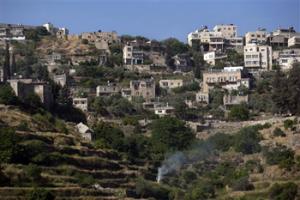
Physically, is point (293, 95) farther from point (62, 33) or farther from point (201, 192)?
point (62, 33)

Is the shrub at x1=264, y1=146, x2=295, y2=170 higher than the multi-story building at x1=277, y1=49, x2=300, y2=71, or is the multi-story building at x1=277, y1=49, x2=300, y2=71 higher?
the multi-story building at x1=277, y1=49, x2=300, y2=71

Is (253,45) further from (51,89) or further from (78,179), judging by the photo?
(78,179)

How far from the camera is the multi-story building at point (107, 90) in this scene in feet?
285

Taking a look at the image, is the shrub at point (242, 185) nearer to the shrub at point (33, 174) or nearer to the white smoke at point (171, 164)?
the white smoke at point (171, 164)

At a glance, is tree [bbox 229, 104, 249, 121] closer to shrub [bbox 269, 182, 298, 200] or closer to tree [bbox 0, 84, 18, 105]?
tree [bbox 0, 84, 18, 105]

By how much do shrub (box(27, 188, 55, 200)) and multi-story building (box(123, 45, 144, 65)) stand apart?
156 feet

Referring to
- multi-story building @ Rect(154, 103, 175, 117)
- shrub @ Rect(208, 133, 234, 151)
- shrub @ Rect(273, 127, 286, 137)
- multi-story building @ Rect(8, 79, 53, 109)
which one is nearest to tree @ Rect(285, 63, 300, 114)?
shrub @ Rect(273, 127, 286, 137)

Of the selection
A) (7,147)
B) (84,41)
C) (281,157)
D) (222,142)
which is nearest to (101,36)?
(84,41)

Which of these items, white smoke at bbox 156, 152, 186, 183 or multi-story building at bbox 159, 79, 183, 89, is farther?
multi-story building at bbox 159, 79, 183, 89

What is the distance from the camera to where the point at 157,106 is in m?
83.4

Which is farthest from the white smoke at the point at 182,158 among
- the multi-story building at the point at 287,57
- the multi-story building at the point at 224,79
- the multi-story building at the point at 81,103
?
the multi-story building at the point at 287,57

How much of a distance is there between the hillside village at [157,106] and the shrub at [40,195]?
1143 millimetres

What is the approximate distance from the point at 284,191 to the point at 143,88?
33091 mm

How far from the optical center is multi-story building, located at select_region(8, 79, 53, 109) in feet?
225
